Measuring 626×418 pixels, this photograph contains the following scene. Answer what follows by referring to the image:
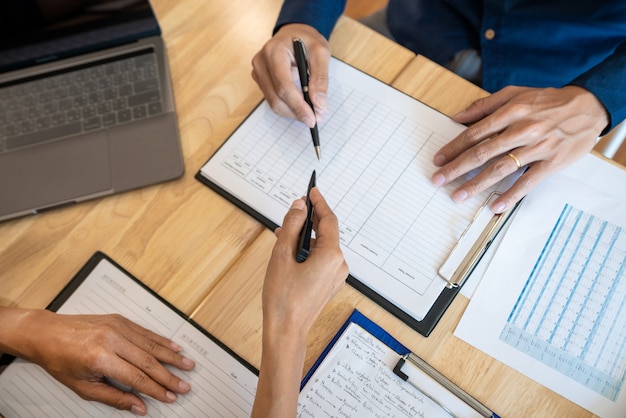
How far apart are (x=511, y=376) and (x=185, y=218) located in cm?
55

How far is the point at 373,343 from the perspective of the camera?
2.27ft

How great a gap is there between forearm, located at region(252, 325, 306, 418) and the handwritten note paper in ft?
0.27

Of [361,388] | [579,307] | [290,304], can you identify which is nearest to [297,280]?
[290,304]

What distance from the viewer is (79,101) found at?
0.91 m

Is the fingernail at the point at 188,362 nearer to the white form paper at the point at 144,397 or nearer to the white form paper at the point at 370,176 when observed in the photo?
the white form paper at the point at 144,397

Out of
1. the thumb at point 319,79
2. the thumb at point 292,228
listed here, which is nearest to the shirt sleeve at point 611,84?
the thumb at point 319,79

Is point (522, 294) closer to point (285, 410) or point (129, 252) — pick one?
point (285, 410)

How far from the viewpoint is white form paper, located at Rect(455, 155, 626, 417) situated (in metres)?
0.66

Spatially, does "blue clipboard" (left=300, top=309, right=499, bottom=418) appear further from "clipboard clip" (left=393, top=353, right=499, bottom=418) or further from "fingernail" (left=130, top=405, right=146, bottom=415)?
"fingernail" (left=130, top=405, right=146, bottom=415)

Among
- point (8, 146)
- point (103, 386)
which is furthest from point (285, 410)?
point (8, 146)

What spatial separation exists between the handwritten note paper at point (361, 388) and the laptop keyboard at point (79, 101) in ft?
1.79

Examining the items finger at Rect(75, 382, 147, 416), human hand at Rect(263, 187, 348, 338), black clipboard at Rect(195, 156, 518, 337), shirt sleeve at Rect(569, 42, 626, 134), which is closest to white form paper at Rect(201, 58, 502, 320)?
black clipboard at Rect(195, 156, 518, 337)

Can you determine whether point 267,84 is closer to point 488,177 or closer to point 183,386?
point 488,177

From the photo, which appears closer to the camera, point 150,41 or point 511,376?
point 511,376
